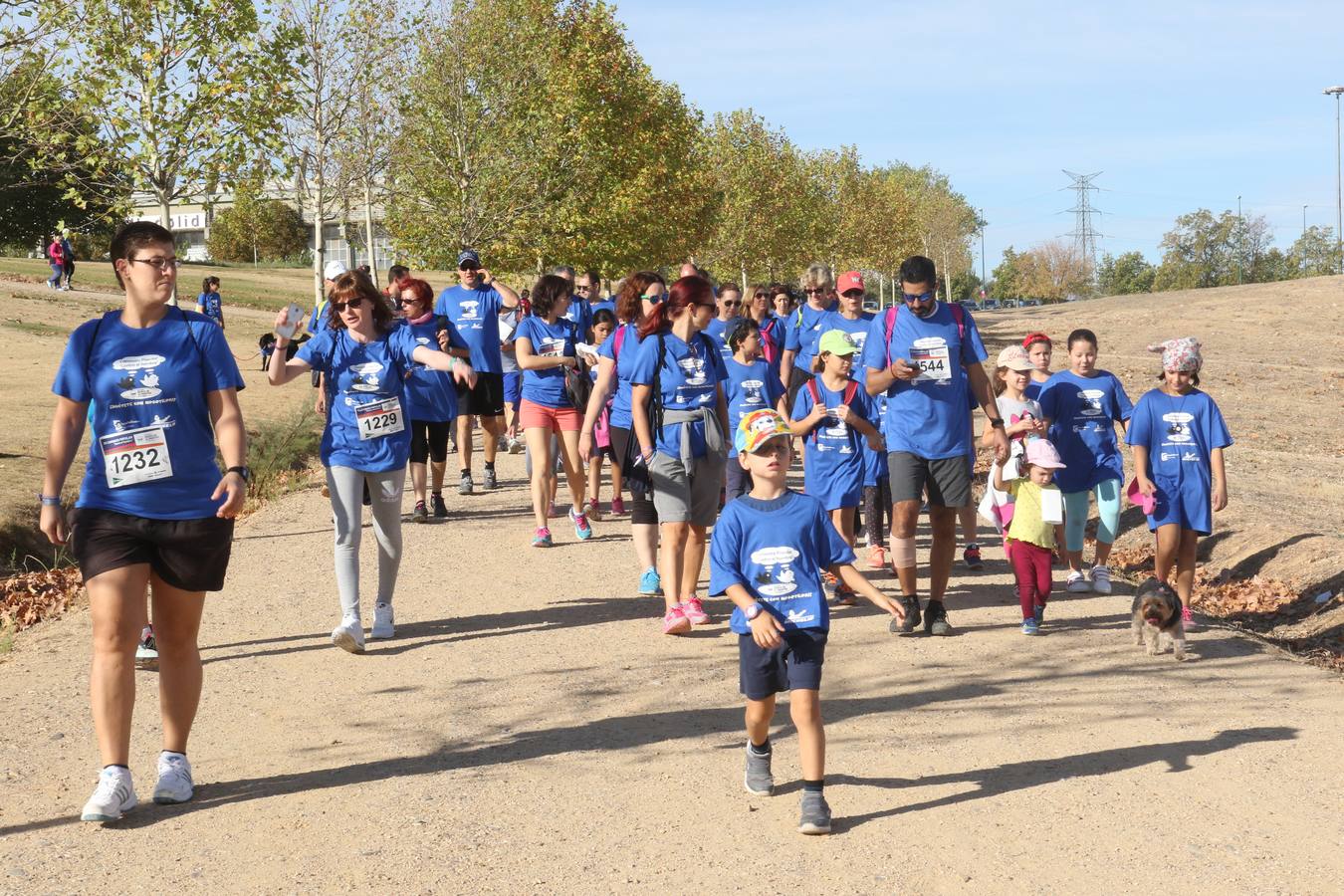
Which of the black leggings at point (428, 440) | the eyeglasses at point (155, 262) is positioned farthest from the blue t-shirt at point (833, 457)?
the eyeglasses at point (155, 262)

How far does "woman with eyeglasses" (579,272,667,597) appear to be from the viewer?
8.64 metres

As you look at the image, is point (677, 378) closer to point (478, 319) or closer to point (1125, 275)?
point (478, 319)

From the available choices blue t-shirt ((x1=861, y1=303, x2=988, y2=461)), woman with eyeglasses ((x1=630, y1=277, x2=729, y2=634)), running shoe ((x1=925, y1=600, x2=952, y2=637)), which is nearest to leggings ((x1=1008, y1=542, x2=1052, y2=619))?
running shoe ((x1=925, y1=600, x2=952, y2=637))

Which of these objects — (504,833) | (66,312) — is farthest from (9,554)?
(66,312)

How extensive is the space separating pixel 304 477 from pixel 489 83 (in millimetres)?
21717

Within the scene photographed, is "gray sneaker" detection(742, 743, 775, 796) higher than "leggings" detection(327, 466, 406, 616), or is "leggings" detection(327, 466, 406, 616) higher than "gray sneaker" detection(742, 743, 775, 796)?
"leggings" detection(327, 466, 406, 616)

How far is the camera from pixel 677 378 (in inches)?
327

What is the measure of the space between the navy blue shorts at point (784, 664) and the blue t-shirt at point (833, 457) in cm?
403

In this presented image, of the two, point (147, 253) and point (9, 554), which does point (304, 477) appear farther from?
point (147, 253)

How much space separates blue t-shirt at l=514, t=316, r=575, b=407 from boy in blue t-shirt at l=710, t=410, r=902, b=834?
5.82 meters

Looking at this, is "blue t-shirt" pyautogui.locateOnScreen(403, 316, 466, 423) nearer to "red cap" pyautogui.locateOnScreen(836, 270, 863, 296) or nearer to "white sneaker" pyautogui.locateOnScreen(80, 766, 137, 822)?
"red cap" pyautogui.locateOnScreen(836, 270, 863, 296)

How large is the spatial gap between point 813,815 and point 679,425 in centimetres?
359

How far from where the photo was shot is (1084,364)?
9.78 meters

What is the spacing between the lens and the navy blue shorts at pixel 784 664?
5125 mm
